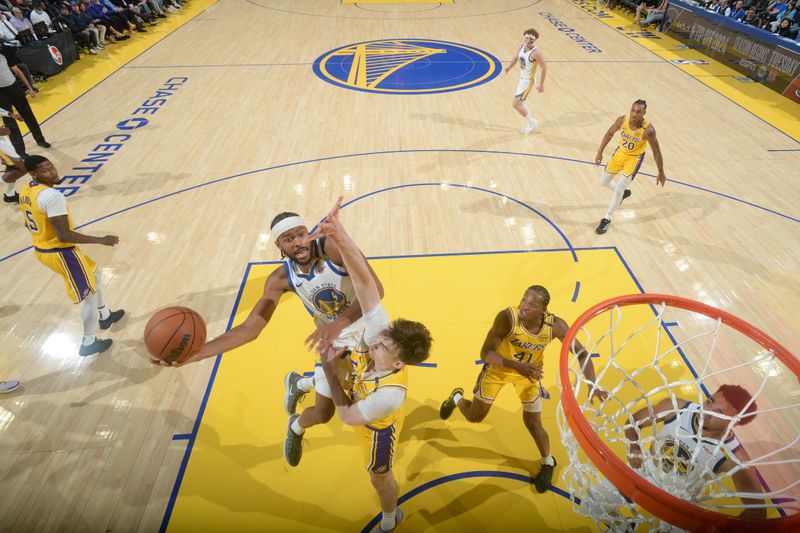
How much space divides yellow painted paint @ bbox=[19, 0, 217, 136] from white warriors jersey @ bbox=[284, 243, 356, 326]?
→ 821cm

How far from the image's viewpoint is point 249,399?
4.00 m

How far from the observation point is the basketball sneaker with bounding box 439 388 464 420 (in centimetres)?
377

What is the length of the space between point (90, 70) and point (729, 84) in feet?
48.0

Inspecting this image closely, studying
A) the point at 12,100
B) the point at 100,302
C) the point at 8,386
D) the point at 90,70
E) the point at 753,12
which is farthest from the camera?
the point at 753,12

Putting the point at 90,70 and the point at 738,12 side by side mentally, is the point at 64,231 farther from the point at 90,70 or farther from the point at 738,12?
the point at 738,12

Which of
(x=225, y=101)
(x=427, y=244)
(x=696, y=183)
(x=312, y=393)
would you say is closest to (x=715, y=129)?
(x=696, y=183)

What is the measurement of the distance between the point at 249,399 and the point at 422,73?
9068 millimetres

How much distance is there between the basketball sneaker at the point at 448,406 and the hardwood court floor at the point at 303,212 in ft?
0.68

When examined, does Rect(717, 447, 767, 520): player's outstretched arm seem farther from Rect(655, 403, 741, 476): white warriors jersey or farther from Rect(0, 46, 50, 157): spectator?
Rect(0, 46, 50, 157): spectator

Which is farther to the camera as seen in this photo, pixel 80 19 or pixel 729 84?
pixel 80 19

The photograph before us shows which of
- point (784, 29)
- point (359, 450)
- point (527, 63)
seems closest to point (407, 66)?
point (527, 63)

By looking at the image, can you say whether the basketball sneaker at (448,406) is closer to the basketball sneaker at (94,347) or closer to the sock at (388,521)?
the sock at (388,521)

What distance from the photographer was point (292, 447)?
11.4 feet

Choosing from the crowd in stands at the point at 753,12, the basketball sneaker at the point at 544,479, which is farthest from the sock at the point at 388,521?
the crowd in stands at the point at 753,12
